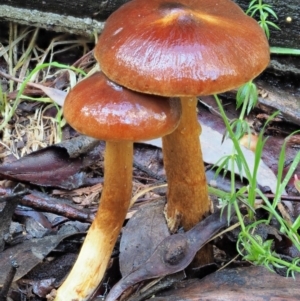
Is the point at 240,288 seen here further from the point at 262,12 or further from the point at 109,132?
the point at 262,12

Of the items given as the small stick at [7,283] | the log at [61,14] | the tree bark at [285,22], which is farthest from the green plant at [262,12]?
the small stick at [7,283]

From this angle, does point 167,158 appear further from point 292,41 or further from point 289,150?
point 292,41

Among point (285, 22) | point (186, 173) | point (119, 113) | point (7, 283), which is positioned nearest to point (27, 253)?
point (7, 283)

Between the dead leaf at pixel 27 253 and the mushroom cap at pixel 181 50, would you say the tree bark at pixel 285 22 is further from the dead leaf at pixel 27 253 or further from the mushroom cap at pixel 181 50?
the dead leaf at pixel 27 253

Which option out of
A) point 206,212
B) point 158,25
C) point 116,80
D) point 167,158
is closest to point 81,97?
point 116,80

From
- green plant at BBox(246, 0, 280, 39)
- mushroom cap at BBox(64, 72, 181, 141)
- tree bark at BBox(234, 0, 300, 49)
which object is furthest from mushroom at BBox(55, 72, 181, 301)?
tree bark at BBox(234, 0, 300, 49)

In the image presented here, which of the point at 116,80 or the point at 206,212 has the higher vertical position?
the point at 116,80
